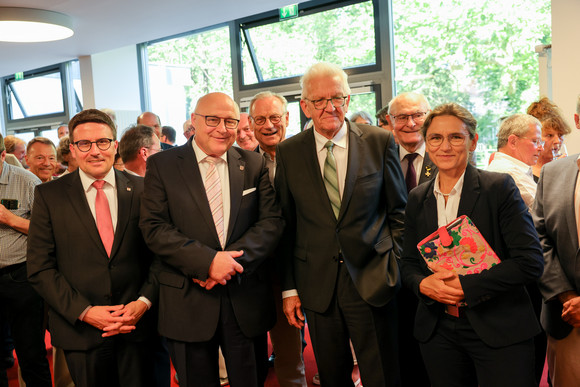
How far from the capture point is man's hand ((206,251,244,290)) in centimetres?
220

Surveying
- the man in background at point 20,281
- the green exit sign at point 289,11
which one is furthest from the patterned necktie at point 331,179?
the green exit sign at point 289,11

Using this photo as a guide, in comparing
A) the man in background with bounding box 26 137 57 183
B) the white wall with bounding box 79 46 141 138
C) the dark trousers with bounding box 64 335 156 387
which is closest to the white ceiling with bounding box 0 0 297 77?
the white wall with bounding box 79 46 141 138

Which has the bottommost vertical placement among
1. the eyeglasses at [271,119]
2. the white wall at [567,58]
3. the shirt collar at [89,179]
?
the shirt collar at [89,179]

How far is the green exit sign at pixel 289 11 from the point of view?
7.39 m

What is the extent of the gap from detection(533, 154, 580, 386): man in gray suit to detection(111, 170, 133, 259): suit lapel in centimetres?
205

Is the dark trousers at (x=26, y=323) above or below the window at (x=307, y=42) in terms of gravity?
below

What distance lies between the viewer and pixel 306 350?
4242 mm

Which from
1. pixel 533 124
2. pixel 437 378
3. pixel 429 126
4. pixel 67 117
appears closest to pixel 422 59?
pixel 533 124

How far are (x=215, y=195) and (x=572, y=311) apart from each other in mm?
1731

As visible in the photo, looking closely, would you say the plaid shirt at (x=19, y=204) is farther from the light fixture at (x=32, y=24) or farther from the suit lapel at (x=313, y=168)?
the light fixture at (x=32, y=24)

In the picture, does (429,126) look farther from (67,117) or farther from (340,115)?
(67,117)

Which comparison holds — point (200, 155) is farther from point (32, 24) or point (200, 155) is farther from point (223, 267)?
point (32, 24)

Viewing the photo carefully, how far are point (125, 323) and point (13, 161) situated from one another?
4.00m

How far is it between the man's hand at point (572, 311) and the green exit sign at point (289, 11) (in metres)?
6.20
